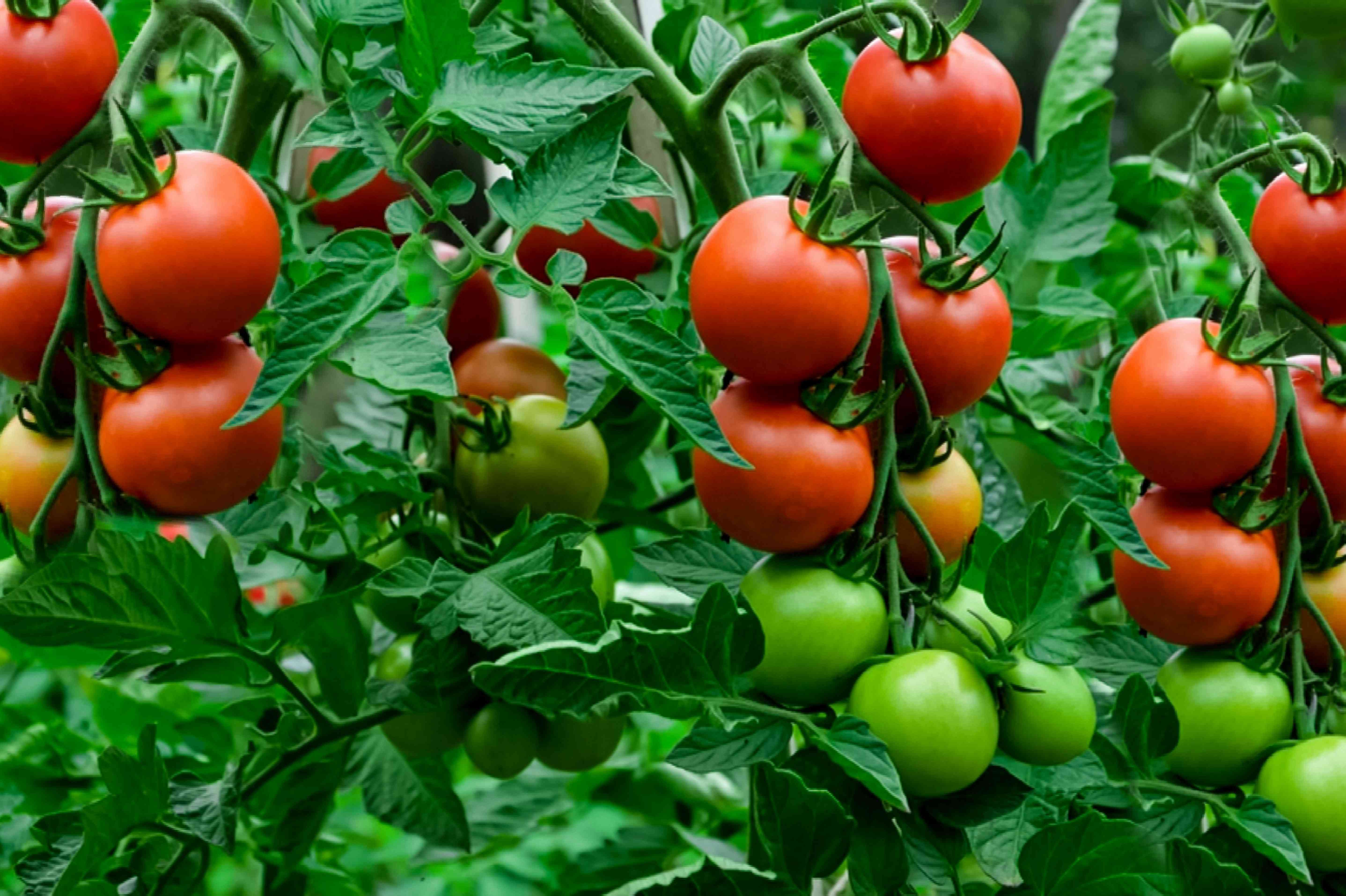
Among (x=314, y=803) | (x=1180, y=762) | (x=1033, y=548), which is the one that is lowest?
(x=314, y=803)

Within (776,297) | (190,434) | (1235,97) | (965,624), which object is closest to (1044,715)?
Result: (965,624)

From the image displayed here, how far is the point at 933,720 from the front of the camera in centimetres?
41

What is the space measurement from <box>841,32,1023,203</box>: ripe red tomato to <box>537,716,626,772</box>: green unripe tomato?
298mm

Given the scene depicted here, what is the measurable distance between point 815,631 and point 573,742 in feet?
0.75

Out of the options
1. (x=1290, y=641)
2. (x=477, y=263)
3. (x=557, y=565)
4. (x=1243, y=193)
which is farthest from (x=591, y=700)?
(x=1243, y=193)

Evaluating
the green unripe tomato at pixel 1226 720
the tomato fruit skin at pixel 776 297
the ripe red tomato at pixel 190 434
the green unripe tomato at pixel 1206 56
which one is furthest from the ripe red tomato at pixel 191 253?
the green unripe tomato at pixel 1206 56

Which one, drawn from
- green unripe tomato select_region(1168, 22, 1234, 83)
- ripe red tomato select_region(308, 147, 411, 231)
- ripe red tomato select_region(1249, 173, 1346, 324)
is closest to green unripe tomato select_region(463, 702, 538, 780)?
ripe red tomato select_region(308, 147, 411, 231)

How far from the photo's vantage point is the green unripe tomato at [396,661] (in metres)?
0.60

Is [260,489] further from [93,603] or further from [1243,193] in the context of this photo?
[1243,193]

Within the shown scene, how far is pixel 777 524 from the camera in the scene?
17.3 inches

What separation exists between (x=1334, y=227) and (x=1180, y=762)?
21 cm

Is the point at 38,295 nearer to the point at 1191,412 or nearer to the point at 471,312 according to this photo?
the point at 471,312

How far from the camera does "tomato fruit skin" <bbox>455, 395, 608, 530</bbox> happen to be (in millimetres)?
585

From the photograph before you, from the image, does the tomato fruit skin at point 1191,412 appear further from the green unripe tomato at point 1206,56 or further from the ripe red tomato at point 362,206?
the ripe red tomato at point 362,206
